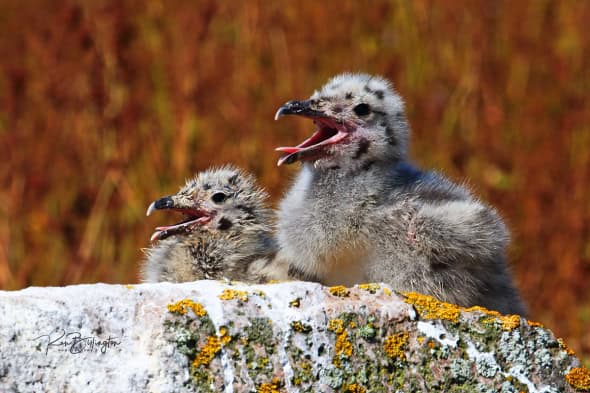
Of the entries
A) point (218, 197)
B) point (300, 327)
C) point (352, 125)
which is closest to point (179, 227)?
point (218, 197)

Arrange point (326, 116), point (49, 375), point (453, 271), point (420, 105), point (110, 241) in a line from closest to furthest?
point (49, 375) → point (453, 271) → point (326, 116) → point (110, 241) → point (420, 105)

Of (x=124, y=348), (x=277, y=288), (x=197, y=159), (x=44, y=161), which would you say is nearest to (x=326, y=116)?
(x=277, y=288)

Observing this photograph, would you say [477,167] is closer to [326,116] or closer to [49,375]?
[326,116]

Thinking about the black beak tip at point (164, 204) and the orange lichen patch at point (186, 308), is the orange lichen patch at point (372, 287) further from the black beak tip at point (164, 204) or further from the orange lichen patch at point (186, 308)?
the black beak tip at point (164, 204)

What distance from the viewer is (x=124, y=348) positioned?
2893 millimetres

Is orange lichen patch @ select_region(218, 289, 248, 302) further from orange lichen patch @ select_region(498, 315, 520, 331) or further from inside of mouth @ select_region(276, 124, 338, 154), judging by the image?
inside of mouth @ select_region(276, 124, 338, 154)

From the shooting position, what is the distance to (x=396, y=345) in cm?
307

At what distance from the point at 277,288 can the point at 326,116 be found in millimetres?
1343

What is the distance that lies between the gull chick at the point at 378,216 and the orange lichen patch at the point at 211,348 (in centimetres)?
119

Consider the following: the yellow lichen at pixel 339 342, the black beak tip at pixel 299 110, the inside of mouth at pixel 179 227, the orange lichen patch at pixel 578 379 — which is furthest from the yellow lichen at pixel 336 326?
the inside of mouth at pixel 179 227

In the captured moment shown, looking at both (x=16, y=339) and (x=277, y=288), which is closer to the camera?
(x=16, y=339)

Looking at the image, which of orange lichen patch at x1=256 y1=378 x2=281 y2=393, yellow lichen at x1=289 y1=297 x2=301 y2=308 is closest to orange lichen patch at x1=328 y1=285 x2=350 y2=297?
yellow lichen at x1=289 y1=297 x2=301 y2=308

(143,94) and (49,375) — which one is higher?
(143,94)

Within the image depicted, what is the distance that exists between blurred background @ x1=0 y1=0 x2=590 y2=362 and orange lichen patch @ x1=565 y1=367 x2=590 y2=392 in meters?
3.32
